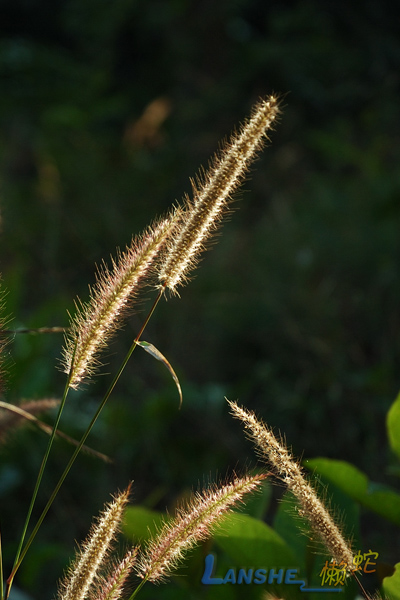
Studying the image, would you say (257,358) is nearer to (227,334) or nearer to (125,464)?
(227,334)

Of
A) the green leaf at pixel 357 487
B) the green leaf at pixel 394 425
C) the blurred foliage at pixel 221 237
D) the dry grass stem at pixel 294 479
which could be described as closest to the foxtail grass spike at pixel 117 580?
the dry grass stem at pixel 294 479

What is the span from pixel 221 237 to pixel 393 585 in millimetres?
3666

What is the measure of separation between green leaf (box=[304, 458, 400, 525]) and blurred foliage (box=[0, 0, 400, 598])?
70 cm

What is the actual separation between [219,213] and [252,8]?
4.73m

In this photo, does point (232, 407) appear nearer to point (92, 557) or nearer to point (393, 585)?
point (92, 557)

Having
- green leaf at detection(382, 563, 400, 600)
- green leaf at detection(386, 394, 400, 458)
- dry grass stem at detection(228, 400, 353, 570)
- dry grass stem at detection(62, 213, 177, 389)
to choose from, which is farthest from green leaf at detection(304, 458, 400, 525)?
dry grass stem at detection(62, 213, 177, 389)

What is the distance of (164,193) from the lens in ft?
16.1

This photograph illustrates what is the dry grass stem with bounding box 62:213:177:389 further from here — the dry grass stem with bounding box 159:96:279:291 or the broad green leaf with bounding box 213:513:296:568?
the broad green leaf with bounding box 213:513:296:568

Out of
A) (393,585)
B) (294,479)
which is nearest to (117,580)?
(294,479)

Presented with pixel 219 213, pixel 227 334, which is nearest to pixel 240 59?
pixel 227 334

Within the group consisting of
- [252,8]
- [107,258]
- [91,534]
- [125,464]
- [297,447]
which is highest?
[91,534]

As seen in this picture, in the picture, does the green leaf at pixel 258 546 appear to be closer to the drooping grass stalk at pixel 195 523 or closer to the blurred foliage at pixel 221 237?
the drooping grass stalk at pixel 195 523

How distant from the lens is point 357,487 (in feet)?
3.20

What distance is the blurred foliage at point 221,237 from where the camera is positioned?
2.51 m
